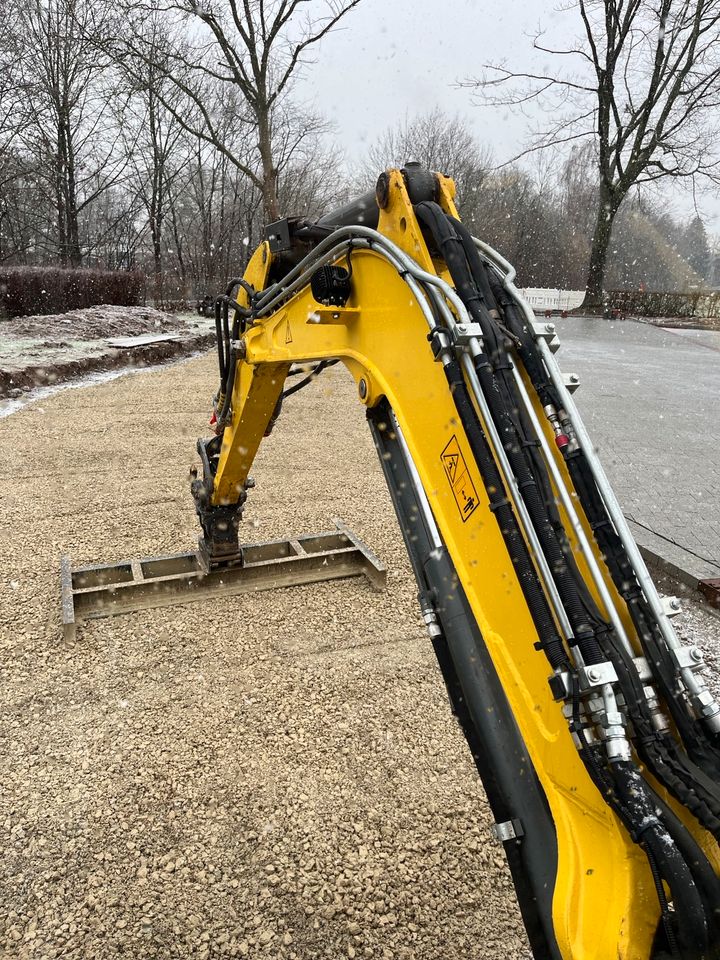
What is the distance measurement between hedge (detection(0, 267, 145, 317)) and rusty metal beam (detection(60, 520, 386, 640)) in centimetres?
1423

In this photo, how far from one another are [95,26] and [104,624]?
19.8 meters

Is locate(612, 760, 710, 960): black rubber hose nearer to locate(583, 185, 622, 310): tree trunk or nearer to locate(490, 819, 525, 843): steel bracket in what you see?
locate(490, 819, 525, 843): steel bracket

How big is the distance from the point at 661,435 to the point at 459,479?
7.12 m

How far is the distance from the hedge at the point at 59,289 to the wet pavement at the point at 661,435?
1188 cm

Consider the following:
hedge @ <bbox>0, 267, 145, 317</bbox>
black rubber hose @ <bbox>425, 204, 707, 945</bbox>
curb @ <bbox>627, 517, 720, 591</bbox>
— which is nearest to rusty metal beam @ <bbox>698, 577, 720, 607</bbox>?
curb @ <bbox>627, 517, 720, 591</bbox>

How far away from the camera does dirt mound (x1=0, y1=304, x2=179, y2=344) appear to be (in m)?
14.1

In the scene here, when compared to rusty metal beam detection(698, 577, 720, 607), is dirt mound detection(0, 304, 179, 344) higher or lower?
higher

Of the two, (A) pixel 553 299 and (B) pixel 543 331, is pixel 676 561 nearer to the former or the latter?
(B) pixel 543 331

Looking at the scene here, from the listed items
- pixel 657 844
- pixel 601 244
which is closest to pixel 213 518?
pixel 657 844

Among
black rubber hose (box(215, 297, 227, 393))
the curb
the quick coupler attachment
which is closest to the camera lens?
black rubber hose (box(215, 297, 227, 393))

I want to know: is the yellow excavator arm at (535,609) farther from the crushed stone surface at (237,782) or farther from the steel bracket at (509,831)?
the crushed stone surface at (237,782)

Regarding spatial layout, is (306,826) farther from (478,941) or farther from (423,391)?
(423,391)

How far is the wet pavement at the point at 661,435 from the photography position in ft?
16.5

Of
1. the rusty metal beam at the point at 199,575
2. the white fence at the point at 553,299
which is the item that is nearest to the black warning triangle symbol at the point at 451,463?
the rusty metal beam at the point at 199,575
